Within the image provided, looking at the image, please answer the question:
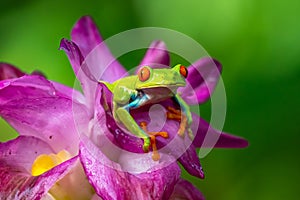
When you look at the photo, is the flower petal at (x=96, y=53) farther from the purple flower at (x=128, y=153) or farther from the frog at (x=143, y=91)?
the frog at (x=143, y=91)

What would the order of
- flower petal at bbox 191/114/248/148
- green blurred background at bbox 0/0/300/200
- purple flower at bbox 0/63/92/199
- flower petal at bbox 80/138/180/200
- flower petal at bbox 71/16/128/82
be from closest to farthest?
flower petal at bbox 80/138/180/200 < purple flower at bbox 0/63/92/199 < flower petal at bbox 191/114/248/148 < flower petal at bbox 71/16/128/82 < green blurred background at bbox 0/0/300/200

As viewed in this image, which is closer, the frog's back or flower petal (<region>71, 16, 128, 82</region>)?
the frog's back

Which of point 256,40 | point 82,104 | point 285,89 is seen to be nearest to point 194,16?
point 256,40

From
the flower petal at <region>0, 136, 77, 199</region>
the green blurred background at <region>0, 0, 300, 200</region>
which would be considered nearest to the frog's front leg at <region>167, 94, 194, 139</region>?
the flower petal at <region>0, 136, 77, 199</region>

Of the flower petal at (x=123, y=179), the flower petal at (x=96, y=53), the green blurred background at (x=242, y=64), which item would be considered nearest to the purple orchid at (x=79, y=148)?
the flower petal at (x=123, y=179)

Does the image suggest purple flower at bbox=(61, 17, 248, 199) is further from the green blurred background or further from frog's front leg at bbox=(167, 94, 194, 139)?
the green blurred background

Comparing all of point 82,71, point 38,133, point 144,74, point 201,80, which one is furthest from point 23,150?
point 201,80

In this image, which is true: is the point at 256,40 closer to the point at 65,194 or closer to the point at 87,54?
the point at 87,54
